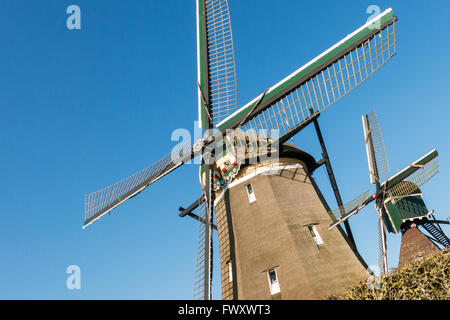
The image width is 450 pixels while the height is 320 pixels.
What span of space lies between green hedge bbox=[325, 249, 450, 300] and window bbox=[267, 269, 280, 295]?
9.77ft

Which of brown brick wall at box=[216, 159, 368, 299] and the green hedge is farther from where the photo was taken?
brown brick wall at box=[216, 159, 368, 299]

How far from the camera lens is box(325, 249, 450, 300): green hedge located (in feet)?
26.3

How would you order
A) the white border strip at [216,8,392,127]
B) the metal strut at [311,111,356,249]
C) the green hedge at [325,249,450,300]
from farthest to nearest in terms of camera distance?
the metal strut at [311,111,356,249]
the white border strip at [216,8,392,127]
the green hedge at [325,249,450,300]

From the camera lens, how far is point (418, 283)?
840 cm

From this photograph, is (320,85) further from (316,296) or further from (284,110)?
(316,296)

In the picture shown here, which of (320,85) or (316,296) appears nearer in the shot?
(316,296)

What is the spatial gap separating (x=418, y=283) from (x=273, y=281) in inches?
186

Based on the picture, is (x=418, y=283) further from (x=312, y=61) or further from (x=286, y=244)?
(x=312, y=61)

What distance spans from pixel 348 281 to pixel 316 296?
55.5 inches

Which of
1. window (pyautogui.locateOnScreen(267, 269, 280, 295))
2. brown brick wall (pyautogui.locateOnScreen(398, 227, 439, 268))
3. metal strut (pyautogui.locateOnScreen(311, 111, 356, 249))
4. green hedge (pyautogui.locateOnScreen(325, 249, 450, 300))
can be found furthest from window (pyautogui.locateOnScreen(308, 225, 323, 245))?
brown brick wall (pyautogui.locateOnScreen(398, 227, 439, 268))

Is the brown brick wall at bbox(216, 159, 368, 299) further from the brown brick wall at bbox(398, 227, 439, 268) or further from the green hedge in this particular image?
the brown brick wall at bbox(398, 227, 439, 268)

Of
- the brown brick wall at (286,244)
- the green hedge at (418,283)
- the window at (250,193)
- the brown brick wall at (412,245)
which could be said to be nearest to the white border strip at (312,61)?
the brown brick wall at (286,244)

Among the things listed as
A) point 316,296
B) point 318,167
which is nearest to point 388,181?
point 318,167
